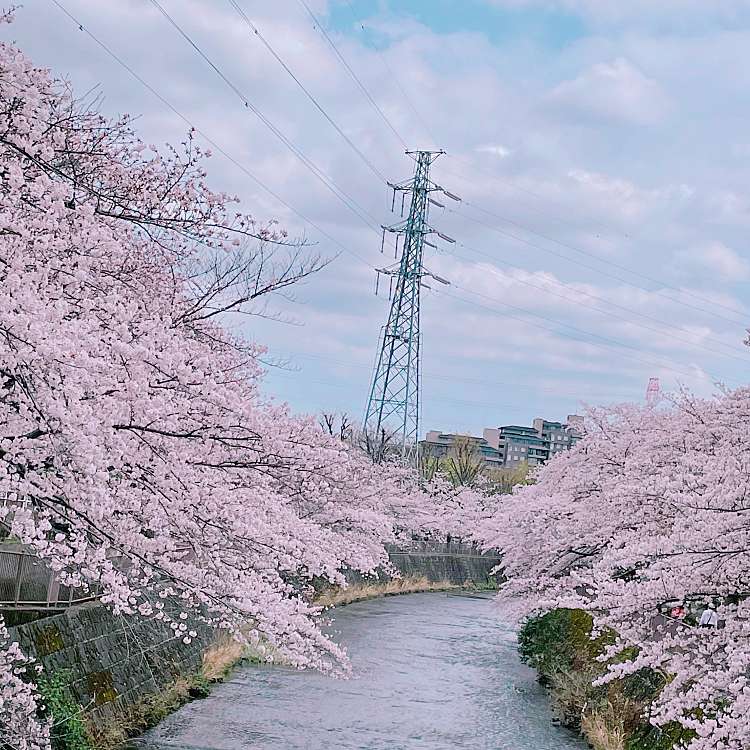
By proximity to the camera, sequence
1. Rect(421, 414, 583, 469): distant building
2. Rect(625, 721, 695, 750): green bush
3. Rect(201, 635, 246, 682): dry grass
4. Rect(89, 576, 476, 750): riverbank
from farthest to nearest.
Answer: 1. Rect(421, 414, 583, 469): distant building
2. Rect(201, 635, 246, 682): dry grass
3. Rect(89, 576, 476, 750): riverbank
4. Rect(625, 721, 695, 750): green bush

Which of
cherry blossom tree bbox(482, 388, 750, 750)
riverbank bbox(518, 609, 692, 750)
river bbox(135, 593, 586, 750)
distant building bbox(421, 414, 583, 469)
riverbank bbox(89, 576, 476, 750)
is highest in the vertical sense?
distant building bbox(421, 414, 583, 469)

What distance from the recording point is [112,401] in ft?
19.4

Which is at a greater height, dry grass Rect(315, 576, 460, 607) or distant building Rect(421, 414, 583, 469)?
distant building Rect(421, 414, 583, 469)

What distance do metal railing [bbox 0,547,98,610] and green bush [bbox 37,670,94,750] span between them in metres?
1.01

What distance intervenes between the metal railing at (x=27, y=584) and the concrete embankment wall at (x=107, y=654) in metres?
0.27

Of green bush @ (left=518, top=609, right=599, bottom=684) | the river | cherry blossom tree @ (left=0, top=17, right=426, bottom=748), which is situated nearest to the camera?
cherry blossom tree @ (left=0, top=17, right=426, bottom=748)

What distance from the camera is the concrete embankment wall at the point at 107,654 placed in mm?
10906

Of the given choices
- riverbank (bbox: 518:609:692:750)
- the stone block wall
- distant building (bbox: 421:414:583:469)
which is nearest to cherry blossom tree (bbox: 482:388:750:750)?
riverbank (bbox: 518:609:692:750)

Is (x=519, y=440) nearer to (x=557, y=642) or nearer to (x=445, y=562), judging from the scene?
(x=445, y=562)

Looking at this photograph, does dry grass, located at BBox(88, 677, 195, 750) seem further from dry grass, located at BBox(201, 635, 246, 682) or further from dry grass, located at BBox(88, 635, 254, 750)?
dry grass, located at BBox(201, 635, 246, 682)

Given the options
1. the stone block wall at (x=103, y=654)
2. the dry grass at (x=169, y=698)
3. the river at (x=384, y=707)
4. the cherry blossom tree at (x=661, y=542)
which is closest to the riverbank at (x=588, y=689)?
the river at (x=384, y=707)

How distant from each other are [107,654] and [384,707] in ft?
17.7

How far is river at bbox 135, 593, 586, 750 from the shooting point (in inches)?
530

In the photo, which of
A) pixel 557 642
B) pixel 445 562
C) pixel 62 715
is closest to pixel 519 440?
pixel 445 562
